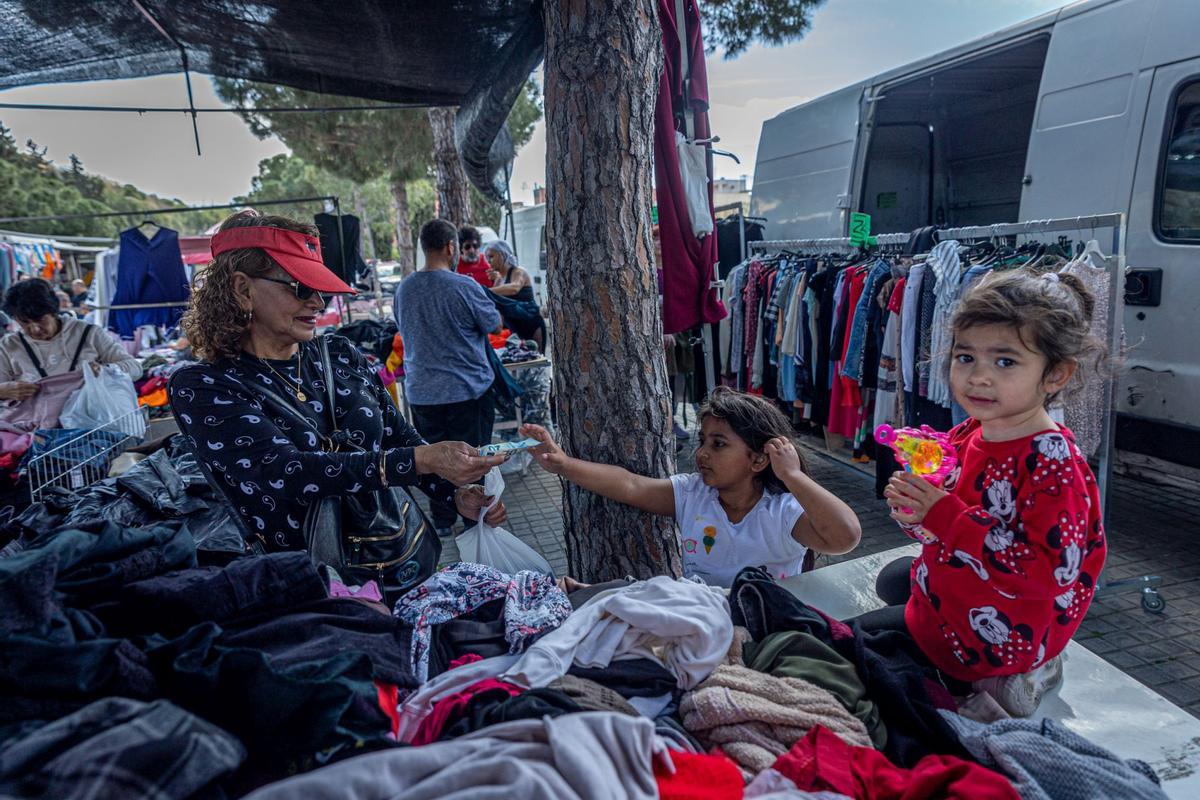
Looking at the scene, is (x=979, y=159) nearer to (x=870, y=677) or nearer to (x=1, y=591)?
(x=870, y=677)

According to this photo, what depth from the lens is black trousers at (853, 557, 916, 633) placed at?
1.93 metres

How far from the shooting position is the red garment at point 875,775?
115 cm

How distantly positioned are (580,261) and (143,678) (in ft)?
5.77

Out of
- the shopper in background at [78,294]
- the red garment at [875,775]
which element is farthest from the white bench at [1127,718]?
the shopper in background at [78,294]

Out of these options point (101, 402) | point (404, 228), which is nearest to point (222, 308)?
point (101, 402)

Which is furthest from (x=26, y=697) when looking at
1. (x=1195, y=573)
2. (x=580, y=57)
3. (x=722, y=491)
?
(x=1195, y=573)

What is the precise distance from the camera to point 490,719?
1262 millimetres

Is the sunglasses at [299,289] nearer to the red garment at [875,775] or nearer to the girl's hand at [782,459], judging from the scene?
the girl's hand at [782,459]

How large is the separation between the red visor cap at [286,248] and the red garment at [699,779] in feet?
4.92

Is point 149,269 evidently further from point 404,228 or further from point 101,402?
point 404,228

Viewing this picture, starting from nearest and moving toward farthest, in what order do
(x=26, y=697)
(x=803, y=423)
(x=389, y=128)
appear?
(x=26, y=697)
(x=803, y=423)
(x=389, y=128)

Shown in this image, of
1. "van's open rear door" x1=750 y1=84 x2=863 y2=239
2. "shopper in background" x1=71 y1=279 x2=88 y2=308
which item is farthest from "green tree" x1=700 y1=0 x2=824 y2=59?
"shopper in background" x1=71 y1=279 x2=88 y2=308

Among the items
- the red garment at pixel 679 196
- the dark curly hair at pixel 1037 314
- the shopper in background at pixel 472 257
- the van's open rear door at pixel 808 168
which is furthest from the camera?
the shopper in background at pixel 472 257

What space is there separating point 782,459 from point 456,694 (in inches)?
45.5
